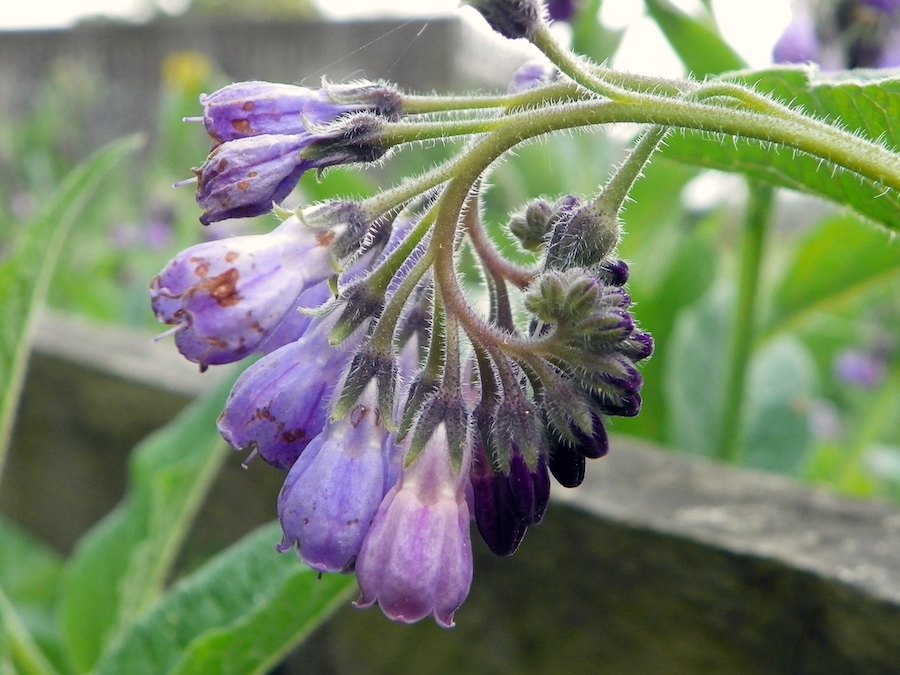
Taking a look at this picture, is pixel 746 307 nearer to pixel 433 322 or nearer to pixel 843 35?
pixel 843 35

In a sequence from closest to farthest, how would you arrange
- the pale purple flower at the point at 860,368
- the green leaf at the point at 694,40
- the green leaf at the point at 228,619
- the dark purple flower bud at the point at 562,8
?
the green leaf at the point at 228,619, the green leaf at the point at 694,40, the dark purple flower bud at the point at 562,8, the pale purple flower at the point at 860,368

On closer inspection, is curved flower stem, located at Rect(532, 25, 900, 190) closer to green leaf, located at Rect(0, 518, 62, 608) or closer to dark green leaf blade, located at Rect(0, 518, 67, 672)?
dark green leaf blade, located at Rect(0, 518, 67, 672)

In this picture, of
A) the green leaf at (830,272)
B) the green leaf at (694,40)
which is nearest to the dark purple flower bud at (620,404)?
the green leaf at (694,40)

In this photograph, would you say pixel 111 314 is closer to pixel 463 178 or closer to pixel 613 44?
pixel 613 44

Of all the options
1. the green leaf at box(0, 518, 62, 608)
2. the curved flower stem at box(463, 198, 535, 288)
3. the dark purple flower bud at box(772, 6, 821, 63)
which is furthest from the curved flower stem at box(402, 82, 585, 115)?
the green leaf at box(0, 518, 62, 608)

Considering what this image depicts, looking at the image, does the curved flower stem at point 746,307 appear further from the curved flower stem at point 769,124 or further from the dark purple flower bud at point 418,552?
the dark purple flower bud at point 418,552
